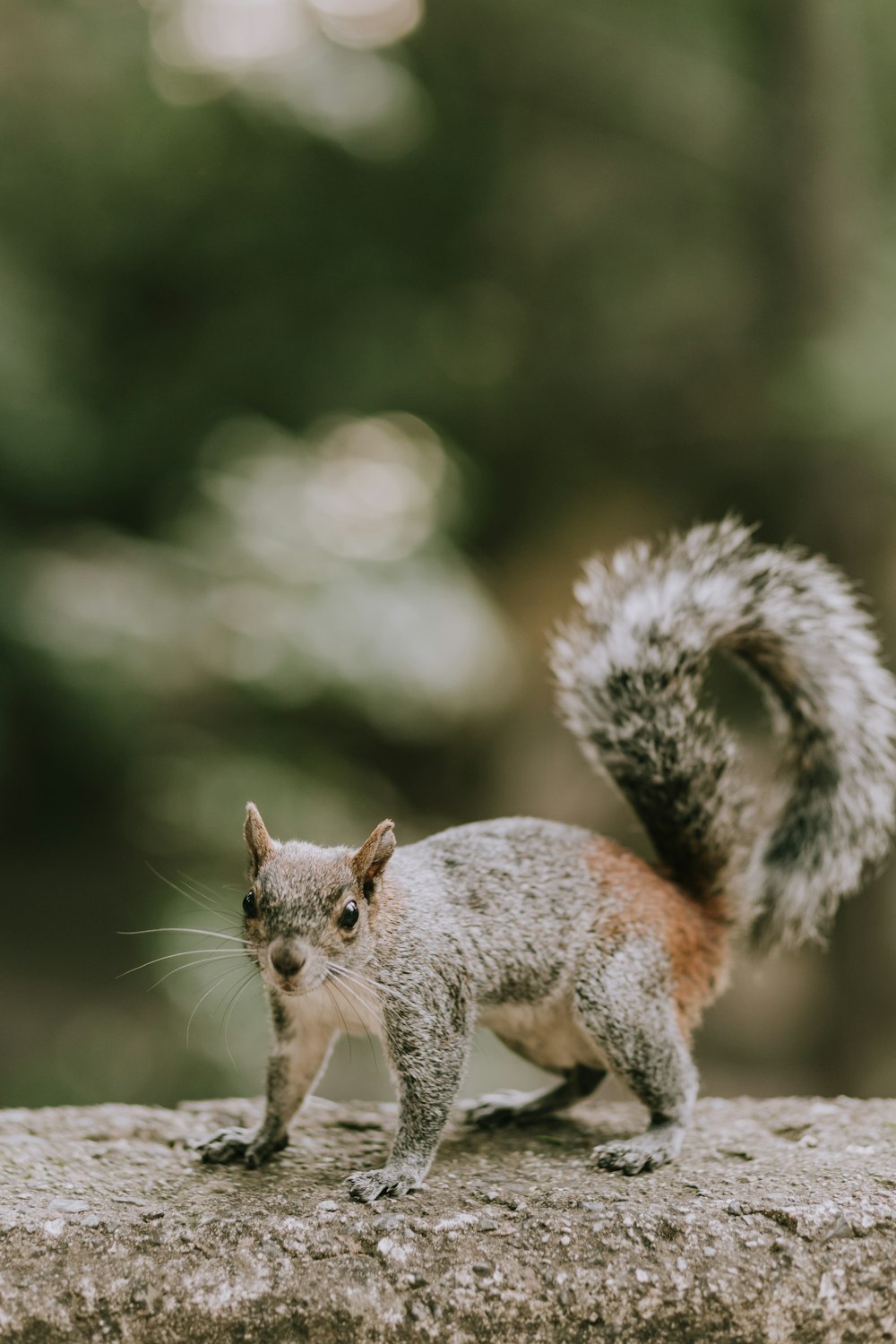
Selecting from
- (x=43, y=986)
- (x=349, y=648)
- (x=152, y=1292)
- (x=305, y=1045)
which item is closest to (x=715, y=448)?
(x=349, y=648)

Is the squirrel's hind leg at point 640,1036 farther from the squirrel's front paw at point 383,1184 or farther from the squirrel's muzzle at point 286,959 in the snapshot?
the squirrel's muzzle at point 286,959

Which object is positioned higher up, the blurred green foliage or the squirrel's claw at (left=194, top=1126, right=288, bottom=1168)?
the blurred green foliage

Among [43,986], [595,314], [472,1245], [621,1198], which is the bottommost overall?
[472,1245]

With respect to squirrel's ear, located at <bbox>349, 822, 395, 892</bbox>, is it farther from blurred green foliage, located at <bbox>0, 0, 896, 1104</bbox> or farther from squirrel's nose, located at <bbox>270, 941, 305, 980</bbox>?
blurred green foliage, located at <bbox>0, 0, 896, 1104</bbox>

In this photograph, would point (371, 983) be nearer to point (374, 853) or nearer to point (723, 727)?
point (374, 853)

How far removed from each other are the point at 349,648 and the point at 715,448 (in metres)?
2.68

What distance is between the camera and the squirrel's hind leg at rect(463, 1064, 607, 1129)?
2.22m

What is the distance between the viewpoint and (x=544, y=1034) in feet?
6.66

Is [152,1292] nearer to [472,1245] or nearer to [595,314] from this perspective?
[472,1245]

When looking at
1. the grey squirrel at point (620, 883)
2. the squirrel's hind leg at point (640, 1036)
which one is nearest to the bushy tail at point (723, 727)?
the grey squirrel at point (620, 883)

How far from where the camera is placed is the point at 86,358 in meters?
4.86

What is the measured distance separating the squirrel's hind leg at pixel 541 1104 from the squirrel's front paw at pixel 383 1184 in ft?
1.39

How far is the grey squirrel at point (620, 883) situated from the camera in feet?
5.87

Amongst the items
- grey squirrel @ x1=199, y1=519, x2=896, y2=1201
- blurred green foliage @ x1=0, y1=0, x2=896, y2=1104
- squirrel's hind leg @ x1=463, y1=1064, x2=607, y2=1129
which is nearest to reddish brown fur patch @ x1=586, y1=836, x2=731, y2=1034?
grey squirrel @ x1=199, y1=519, x2=896, y2=1201
